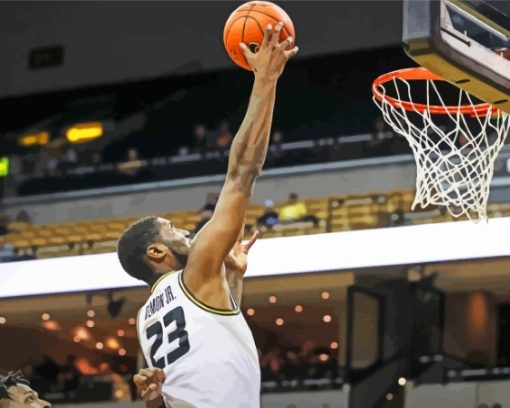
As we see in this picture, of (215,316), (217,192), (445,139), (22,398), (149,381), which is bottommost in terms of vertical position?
(22,398)

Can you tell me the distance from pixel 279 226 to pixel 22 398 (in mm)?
5784

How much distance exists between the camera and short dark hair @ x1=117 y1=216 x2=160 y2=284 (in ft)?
15.5

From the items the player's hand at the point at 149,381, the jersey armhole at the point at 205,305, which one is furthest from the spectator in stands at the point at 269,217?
the player's hand at the point at 149,381

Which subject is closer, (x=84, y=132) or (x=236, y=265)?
(x=236, y=265)

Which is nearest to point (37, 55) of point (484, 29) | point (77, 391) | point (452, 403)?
point (77, 391)

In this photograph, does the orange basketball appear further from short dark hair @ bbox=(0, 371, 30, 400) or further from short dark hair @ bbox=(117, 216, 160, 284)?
short dark hair @ bbox=(0, 371, 30, 400)

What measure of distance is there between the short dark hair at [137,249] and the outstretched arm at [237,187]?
34 cm

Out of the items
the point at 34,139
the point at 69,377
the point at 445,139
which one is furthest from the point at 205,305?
the point at 34,139

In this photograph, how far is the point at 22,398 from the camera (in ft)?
16.4

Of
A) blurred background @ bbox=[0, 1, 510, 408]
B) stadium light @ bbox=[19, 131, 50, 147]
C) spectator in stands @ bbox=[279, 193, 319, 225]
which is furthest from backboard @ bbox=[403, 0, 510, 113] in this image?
stadium light @ bbox=[19, 131, 50, 147]

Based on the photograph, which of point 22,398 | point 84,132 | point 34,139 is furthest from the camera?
point 34,139

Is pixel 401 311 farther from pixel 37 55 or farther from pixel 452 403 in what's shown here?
pixel 37 55

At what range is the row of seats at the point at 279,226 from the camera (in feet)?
33.1

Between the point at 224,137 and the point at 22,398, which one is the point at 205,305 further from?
the point at 224,137
